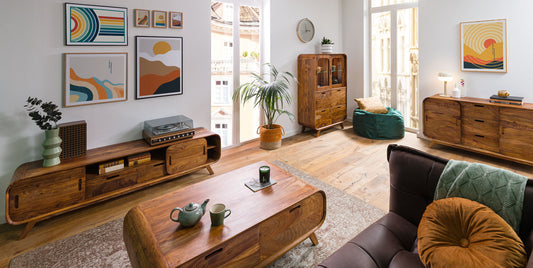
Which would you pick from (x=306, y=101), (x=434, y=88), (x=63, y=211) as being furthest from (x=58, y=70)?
(x=434, y=88)

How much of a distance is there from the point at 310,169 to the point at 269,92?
1.26 meters

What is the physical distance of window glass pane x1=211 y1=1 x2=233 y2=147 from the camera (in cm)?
386

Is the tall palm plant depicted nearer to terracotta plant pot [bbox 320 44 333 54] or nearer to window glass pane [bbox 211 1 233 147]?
window glass pane [bbox 211 1 233 147]

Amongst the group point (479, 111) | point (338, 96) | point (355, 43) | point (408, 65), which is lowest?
point (479, 111)

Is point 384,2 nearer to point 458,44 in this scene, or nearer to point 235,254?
point 458,44

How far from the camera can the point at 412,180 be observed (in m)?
1.59

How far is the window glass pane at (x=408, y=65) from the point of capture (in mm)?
4750

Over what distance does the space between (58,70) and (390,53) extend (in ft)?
16.4

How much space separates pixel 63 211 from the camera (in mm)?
2371

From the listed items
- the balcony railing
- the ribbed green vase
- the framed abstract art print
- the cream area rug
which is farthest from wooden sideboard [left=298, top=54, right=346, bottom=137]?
the ribbed green vase

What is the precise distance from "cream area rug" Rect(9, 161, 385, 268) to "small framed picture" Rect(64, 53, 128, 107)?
4.19ft

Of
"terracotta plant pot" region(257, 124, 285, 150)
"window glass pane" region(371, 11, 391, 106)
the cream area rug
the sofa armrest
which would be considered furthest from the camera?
"window glass pane" region(371, 11, 391, 106)

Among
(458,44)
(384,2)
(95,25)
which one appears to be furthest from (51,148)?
(384,2)

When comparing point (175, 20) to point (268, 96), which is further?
point (268, 96)
